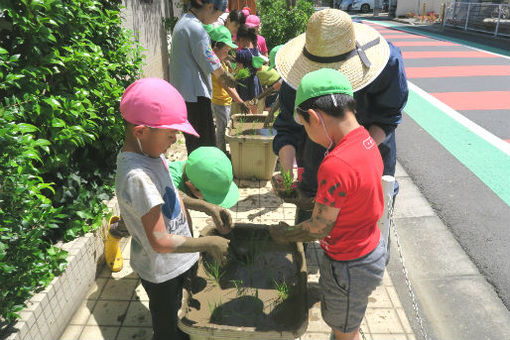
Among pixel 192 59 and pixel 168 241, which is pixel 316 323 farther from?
pixel 192 59

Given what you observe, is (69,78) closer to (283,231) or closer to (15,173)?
(15,173)

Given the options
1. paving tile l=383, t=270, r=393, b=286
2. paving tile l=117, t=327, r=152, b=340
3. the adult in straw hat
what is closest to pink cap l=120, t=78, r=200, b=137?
the adult in straw hat

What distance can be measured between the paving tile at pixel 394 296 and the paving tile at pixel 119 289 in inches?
84.4

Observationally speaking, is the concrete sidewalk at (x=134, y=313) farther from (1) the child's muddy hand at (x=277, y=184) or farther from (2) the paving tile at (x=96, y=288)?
(1) the child's muddy hand at (x=277, y=184)

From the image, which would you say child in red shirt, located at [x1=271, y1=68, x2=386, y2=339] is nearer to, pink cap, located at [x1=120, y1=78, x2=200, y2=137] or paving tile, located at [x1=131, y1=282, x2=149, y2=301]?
pink cap, located at [x1=120, y1=78, x2=200, y2=137]

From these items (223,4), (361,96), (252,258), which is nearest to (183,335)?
(252,258)

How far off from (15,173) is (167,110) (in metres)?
1.07

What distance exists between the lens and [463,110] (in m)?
8.10

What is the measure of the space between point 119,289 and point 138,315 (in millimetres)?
357

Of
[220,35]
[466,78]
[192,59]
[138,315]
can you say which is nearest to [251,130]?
[220,35]

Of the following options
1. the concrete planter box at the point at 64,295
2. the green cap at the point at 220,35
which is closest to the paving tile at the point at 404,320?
the concrete planter box at the point at 64,295

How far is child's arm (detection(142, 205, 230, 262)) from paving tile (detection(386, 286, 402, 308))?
184cm

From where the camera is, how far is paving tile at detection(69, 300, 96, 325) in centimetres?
281

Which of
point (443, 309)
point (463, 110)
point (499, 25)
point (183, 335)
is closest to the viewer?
point (183, 335)
